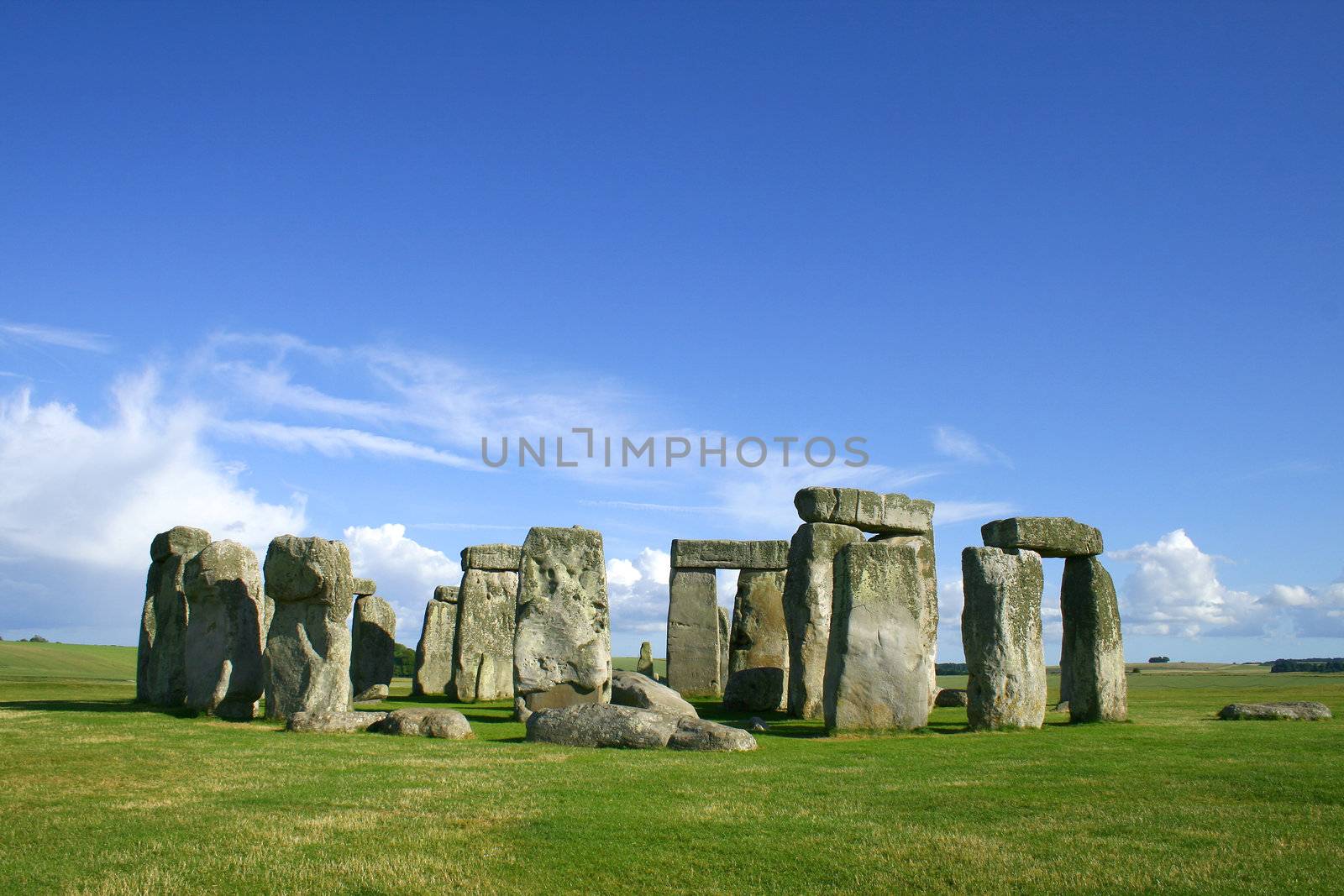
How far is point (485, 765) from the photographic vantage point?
993 cm

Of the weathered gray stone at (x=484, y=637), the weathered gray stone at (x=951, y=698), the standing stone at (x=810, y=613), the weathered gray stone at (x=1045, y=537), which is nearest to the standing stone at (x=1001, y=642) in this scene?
the weathered gray stone at (x=1045, y=537)

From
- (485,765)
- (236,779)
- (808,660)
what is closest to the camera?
(236,779)

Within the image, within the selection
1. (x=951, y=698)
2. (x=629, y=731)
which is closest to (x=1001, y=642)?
(x=629, y=731)

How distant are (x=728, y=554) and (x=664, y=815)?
15241mm

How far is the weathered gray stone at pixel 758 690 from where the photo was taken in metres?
18.6

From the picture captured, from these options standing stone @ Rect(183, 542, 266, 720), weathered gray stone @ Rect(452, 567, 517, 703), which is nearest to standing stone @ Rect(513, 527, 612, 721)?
standing stone @ Rect(183, 542, 266, 720)

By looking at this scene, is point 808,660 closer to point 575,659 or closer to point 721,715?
point 721,715

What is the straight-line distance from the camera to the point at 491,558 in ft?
75.9

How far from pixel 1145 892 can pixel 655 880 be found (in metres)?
2.55

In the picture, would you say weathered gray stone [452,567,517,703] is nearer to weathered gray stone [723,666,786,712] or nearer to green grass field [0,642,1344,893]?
weathered gray stone [723,666,786,712]

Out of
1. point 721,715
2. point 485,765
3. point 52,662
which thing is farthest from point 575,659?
point 52,662

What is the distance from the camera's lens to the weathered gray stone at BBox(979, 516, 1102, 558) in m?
14.6

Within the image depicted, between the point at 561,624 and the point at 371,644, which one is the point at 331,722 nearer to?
the point at 561,624

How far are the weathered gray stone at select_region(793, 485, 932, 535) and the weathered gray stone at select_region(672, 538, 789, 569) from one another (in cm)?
334
